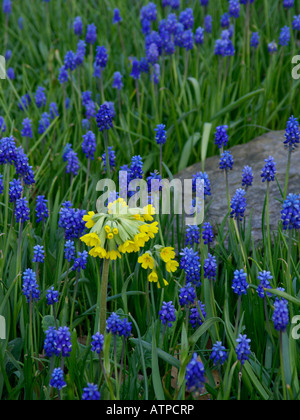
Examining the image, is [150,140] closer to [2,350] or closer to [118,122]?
[118,122]

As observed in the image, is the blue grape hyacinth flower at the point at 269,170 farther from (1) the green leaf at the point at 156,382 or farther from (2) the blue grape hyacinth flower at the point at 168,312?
(1) the green leaf at the point at 156,382

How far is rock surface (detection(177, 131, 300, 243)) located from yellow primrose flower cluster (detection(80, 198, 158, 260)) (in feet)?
2.93

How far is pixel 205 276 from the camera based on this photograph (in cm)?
227

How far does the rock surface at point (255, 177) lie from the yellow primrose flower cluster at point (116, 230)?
89 cm

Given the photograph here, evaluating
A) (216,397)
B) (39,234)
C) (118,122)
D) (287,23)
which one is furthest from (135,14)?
(216,397)

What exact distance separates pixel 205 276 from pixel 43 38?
3776 mm

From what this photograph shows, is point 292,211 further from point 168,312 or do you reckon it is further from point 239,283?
point 168,312

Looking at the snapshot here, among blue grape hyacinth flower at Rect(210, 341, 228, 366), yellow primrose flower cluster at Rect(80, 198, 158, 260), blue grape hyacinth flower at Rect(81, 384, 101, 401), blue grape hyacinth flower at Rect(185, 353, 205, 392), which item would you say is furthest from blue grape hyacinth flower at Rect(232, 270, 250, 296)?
blue grape hyacinth flower at Rect(81, 384, 101, 401)

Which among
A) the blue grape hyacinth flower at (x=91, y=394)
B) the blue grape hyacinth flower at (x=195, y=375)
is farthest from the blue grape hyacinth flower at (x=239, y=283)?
the blue grape hyacinth flower at (x=91, y=394)

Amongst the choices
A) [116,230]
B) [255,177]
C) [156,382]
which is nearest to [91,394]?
[156,382]

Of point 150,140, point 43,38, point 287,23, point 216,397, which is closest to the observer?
point 216,397

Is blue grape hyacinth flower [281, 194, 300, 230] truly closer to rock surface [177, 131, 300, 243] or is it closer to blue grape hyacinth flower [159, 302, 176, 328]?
blue grape hyacinth flower [159, 302, 176, 328]

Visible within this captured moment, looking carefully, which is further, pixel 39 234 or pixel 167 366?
pixel 39 234
